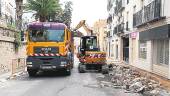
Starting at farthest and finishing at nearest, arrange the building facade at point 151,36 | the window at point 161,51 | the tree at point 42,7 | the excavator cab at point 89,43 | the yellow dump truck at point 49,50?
the tree at point 42,7 < the excavator cab at point 89,43 < the yellow dump truck at point 49,50 < the window at point 161,51 < the building facade at point 151,36

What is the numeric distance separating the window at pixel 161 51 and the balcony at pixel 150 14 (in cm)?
162

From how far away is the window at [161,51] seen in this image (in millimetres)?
23781

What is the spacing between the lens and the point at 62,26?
23984 mm

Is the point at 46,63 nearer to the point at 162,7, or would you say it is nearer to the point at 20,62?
the point at 20,62

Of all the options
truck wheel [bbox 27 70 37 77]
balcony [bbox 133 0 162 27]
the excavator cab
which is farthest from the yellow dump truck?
the excavator cab

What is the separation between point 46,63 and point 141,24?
355 inches

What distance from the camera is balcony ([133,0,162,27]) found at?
23822 mm

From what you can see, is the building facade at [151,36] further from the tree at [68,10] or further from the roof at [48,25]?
the tree at [68,10]

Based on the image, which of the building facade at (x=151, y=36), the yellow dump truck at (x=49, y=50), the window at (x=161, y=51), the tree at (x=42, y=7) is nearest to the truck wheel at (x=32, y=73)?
the yellow dump truck at (x=49, y=50)

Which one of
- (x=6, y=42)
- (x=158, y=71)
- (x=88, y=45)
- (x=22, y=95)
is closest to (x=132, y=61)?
(x=88, y=45)

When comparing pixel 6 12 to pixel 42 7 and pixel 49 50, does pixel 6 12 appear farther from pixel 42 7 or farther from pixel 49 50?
pixel 42 7

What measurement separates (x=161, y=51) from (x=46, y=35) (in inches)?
299

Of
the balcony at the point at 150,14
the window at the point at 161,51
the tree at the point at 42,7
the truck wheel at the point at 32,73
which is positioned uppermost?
the tree at the point at 42,7

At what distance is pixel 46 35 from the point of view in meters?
24.2
